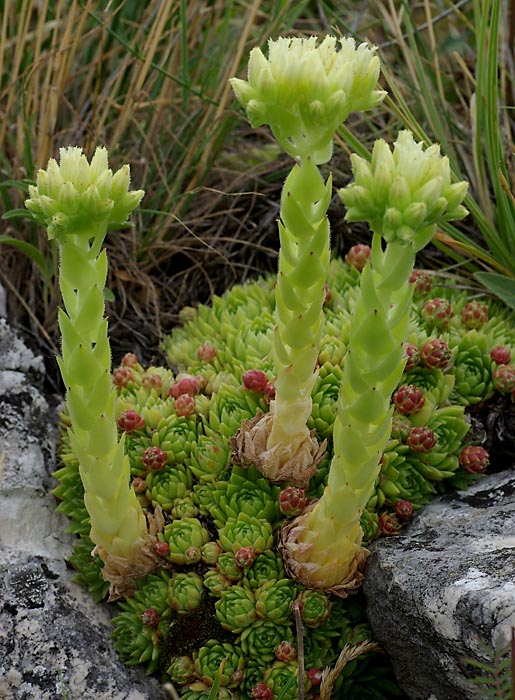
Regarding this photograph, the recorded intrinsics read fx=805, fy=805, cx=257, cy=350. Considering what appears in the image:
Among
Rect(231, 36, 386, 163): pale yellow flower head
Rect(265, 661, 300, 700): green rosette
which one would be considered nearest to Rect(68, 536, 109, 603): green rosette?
Rect(265, 661, 300, 700): green rosette

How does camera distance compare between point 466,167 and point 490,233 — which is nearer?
point 490,233

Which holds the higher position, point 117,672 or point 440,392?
point 440,392

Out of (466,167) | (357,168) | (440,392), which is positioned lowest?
(440,392)

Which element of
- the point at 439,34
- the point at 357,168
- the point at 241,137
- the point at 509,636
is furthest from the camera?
the point at 439,34

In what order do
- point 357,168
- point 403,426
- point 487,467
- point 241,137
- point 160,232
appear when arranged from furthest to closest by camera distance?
1. point 241,137
2. point 160,232
3. point 487,467
4. point 403,426
5. point 357,168

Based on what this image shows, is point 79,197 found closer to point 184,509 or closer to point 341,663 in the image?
point 184,509

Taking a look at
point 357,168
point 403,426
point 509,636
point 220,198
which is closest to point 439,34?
point 220,198

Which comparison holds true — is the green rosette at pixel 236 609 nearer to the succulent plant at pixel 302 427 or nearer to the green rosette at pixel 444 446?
the succulent plant at pixel 302 427

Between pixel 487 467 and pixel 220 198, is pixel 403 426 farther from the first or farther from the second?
pixel 220 198
